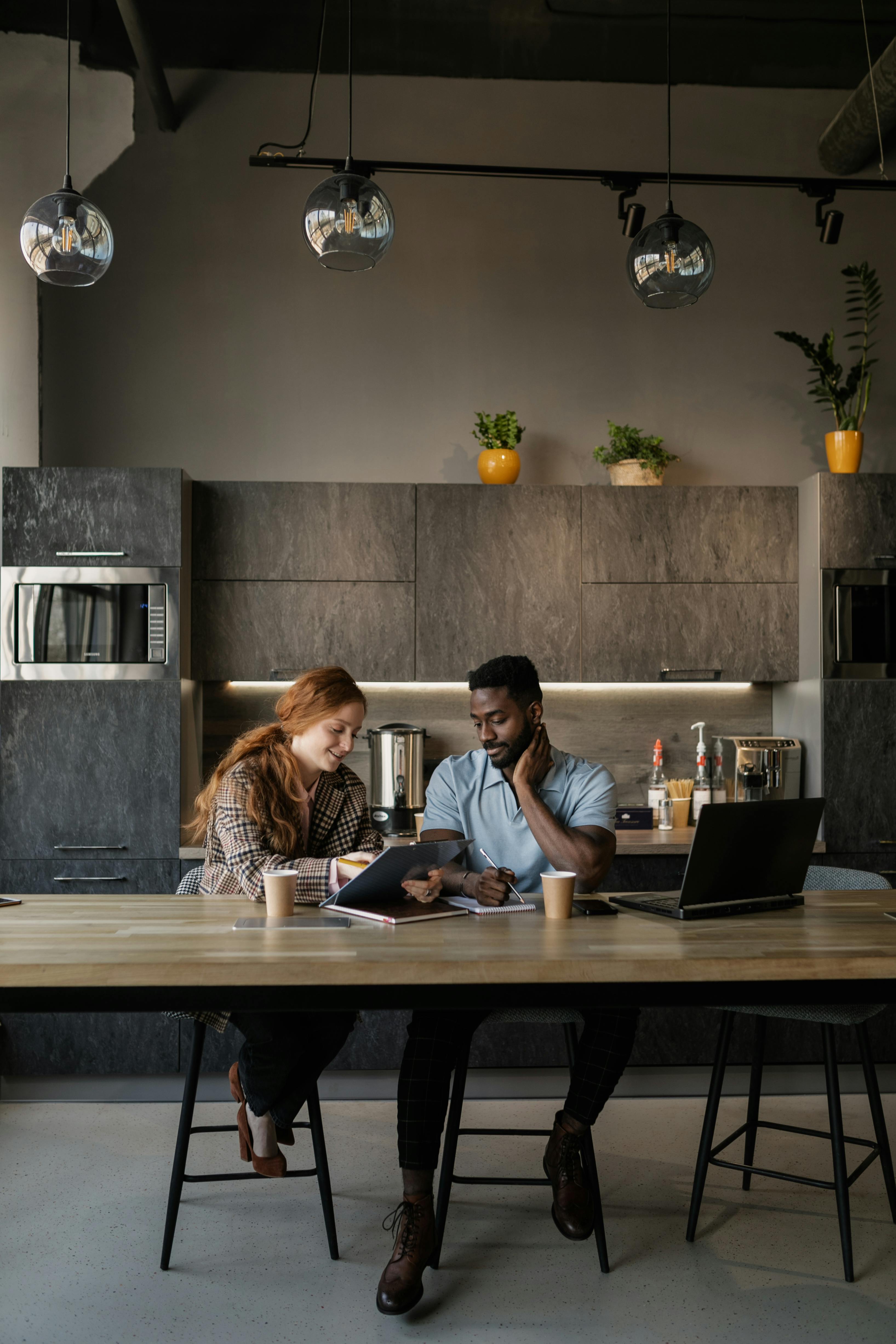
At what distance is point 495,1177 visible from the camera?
94.8 inches

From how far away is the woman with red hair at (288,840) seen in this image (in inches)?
83.9

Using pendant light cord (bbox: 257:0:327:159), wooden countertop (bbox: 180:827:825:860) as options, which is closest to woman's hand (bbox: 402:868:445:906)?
wooden countertop (bbox: 180:827:825:860)

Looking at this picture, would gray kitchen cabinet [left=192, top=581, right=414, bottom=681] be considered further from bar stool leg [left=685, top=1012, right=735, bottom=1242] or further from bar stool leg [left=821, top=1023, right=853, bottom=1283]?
bar stool leg [left=821, top=1023, right=853, bottom=1283]

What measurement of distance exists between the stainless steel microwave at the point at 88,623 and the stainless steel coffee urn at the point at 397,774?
2.50 ft

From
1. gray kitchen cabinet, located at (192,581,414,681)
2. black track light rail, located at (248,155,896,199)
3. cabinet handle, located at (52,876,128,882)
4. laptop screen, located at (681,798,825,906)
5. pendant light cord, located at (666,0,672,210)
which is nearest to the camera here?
laptop screen, located at (681,798,825,906)


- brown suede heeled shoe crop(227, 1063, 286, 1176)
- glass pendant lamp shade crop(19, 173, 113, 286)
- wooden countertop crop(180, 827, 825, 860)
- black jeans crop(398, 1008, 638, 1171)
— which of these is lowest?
brown suede heeled shoe crop(227, 1063, 286, 1176)

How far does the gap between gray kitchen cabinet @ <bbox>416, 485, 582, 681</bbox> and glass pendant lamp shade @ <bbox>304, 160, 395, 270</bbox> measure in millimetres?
1511

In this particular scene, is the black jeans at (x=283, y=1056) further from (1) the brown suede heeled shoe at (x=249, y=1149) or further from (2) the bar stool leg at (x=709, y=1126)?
(2) the bar stool leg at (x=709, y=1126)

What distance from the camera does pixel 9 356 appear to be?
3799 mm

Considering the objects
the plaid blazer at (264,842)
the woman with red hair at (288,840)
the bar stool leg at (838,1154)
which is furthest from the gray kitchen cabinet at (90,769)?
the bar stool leg at (838,1154)

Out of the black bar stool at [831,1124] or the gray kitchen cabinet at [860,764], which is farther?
the gray kitchen cabinet at [860,764]

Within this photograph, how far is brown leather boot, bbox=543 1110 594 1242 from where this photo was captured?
230 centimetres

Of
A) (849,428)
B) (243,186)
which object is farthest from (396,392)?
(849,428)

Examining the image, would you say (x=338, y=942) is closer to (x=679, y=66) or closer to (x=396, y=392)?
(x=396, y=392)
